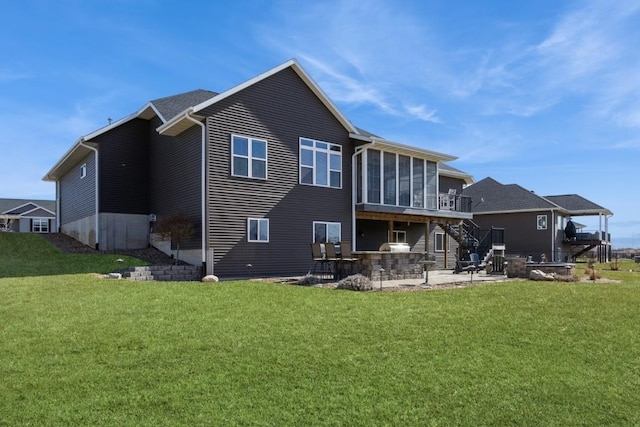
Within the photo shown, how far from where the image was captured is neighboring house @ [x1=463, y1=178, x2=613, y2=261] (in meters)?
32.7

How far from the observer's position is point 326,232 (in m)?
18.2

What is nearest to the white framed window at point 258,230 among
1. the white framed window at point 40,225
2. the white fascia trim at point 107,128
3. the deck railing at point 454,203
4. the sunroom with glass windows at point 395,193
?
the sunroom with glass windows at point 395,193

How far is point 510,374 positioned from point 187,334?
4.18 meters

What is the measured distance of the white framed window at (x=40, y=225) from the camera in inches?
1738

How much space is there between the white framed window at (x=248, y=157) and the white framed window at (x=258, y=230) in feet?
5.04

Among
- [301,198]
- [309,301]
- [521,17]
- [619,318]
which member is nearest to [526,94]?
[521,17]

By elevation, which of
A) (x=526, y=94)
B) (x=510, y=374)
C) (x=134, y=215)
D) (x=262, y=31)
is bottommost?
(x=510, y=374)

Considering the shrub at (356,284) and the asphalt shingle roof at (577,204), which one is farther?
the asphalt shingle roof at (577,204)

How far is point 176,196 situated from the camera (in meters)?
17.0

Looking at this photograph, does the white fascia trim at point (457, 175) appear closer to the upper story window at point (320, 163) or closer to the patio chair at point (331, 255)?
the upper story window at point (320, 163)

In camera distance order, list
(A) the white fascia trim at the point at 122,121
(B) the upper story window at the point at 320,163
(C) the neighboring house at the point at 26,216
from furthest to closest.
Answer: (C) the neighboring house at the point at 26,216
(A) the white fascia trim at the point at 122,121
(B) the upper story window at the point at 320,163

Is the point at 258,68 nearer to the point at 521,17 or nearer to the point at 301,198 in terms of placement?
the point at 301,198

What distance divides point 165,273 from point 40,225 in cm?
3765

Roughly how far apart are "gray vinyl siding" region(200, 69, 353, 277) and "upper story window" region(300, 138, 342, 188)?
232 mm
